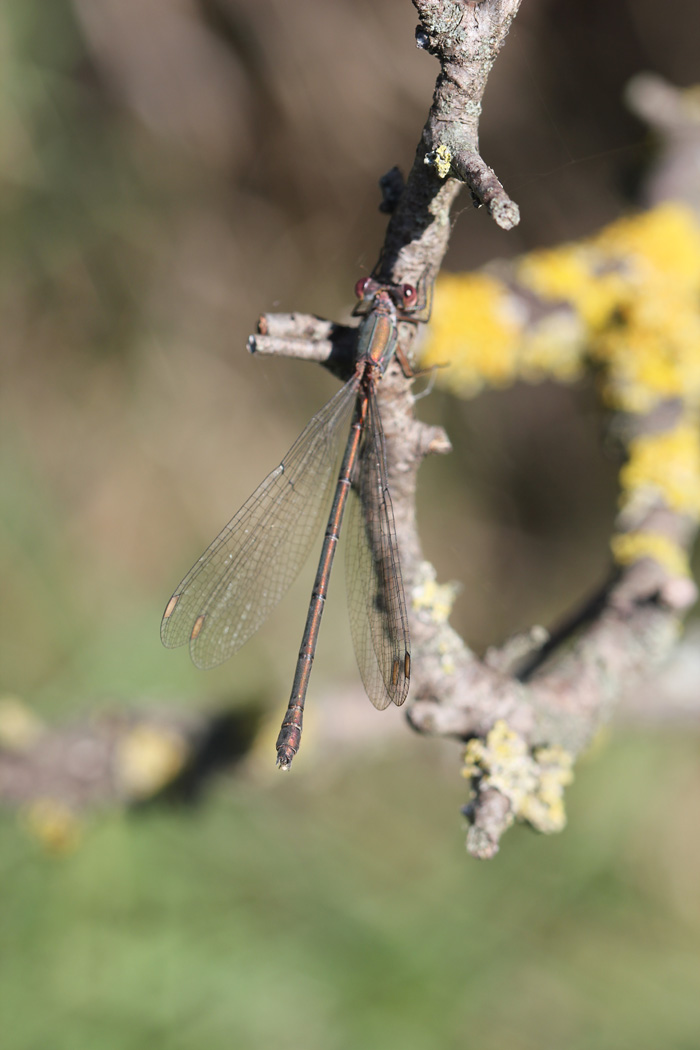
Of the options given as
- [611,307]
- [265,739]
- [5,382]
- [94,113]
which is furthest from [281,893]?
[94,113]

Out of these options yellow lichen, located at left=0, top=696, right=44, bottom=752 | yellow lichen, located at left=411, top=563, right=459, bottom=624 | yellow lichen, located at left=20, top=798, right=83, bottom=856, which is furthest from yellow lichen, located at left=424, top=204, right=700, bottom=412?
yellow lichen, located at left=20, top=798, right=83, bottom=856

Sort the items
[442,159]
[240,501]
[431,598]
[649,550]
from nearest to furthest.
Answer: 1. [442,159]
2. [431,598]
3. [649,550]
4. [240,501]

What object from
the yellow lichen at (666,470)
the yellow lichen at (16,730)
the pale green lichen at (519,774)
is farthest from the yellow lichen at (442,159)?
the yellow lichen at (16,730)

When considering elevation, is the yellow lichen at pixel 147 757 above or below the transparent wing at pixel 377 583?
below

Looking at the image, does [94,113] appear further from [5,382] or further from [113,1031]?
[113,1031]

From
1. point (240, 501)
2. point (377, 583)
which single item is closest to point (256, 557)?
point (377, 583)

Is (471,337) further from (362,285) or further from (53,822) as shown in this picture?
(53,822)

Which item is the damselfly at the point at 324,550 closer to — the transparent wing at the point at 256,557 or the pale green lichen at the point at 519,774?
the transparent wing at the point at 256,557
